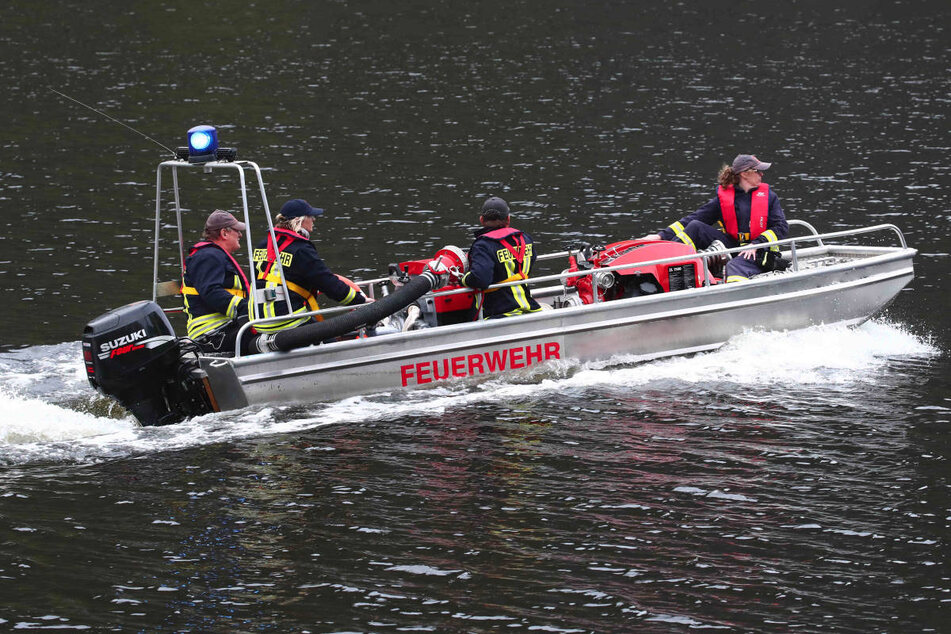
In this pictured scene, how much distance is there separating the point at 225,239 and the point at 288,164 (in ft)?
45.3

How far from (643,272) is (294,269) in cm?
358

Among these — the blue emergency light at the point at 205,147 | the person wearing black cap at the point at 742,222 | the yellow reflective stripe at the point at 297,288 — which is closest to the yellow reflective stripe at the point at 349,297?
the yellow reflective stripe at the point at 297,288

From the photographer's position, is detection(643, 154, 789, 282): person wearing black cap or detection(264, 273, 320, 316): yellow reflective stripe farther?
detection(643, 154, 789, 282): person wearing black cap

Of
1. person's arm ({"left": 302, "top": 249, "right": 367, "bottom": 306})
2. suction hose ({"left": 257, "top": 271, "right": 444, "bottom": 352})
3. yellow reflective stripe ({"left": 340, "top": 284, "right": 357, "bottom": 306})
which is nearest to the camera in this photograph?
suction hose ({"left": 257, "top": 271, "right": 444, "bottom": 352})

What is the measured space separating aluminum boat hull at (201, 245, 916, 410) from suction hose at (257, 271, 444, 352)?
0.14 meters

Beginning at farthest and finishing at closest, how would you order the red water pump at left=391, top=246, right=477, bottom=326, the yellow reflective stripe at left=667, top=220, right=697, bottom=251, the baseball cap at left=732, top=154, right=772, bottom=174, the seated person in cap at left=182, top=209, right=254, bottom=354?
the baseball cap at left=732, top=154, right=772, bottom=174
the yellow reflective stripe at left=667, top=220, right=697, bottom=251
the red water pump at left=391, top=246, right=477, bottom=326
the seated person in cap at left=182, top=209, right=254, bottom=354

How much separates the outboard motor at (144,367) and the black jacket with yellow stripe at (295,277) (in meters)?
0.76

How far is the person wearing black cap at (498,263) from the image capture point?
12008 mm

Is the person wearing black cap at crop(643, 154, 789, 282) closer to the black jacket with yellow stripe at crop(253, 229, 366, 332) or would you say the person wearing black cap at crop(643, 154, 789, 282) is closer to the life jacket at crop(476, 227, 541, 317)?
the life jacket at crop(476, 227, 541, 317)

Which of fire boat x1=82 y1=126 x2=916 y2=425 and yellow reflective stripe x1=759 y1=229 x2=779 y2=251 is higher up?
yellow reflective stripe x1=759 y1=229 x2=779 y2=251

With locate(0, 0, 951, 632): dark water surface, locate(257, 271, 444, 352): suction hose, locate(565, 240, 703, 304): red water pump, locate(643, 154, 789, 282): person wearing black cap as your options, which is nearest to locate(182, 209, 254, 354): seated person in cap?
locate(257, 271, 444, 352): suction hose

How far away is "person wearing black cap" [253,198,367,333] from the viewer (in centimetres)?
1134

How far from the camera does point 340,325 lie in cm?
1115

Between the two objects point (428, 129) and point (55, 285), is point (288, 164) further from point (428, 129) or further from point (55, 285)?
point (55, 285)
